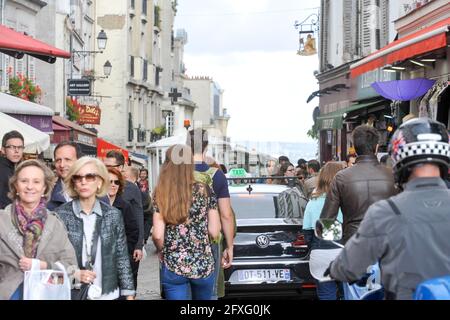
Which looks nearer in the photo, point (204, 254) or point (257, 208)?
point (204, 254)

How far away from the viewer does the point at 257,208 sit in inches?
479

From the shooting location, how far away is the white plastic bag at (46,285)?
5.73 m

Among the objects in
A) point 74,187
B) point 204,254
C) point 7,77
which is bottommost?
point 204,254

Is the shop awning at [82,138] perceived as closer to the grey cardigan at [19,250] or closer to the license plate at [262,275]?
the license plate at [262,275]

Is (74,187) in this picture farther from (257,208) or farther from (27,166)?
(257,208)

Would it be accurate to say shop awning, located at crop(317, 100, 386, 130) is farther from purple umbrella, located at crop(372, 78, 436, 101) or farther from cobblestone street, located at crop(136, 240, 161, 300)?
cobblestone street, located at crop(136, 240, 161, 300)

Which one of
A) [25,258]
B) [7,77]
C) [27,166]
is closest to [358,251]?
[25,258]

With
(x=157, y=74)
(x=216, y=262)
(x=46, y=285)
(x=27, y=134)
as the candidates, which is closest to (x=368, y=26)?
(x=27, y=134)

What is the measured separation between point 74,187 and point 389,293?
275 centimetres

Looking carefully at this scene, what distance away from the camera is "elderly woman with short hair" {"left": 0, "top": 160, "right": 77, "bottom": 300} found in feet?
20.0

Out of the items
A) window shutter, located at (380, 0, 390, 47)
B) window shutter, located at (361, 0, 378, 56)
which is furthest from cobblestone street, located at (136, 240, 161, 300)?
window shutter, located at (361, 0, 378, 56)

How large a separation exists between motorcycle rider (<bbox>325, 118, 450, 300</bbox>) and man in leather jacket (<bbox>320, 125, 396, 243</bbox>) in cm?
340

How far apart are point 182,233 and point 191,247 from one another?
13cm

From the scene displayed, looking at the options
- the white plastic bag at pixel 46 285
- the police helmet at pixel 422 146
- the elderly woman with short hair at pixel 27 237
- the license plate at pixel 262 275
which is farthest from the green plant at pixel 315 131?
the police helmet at pixel 422 146
